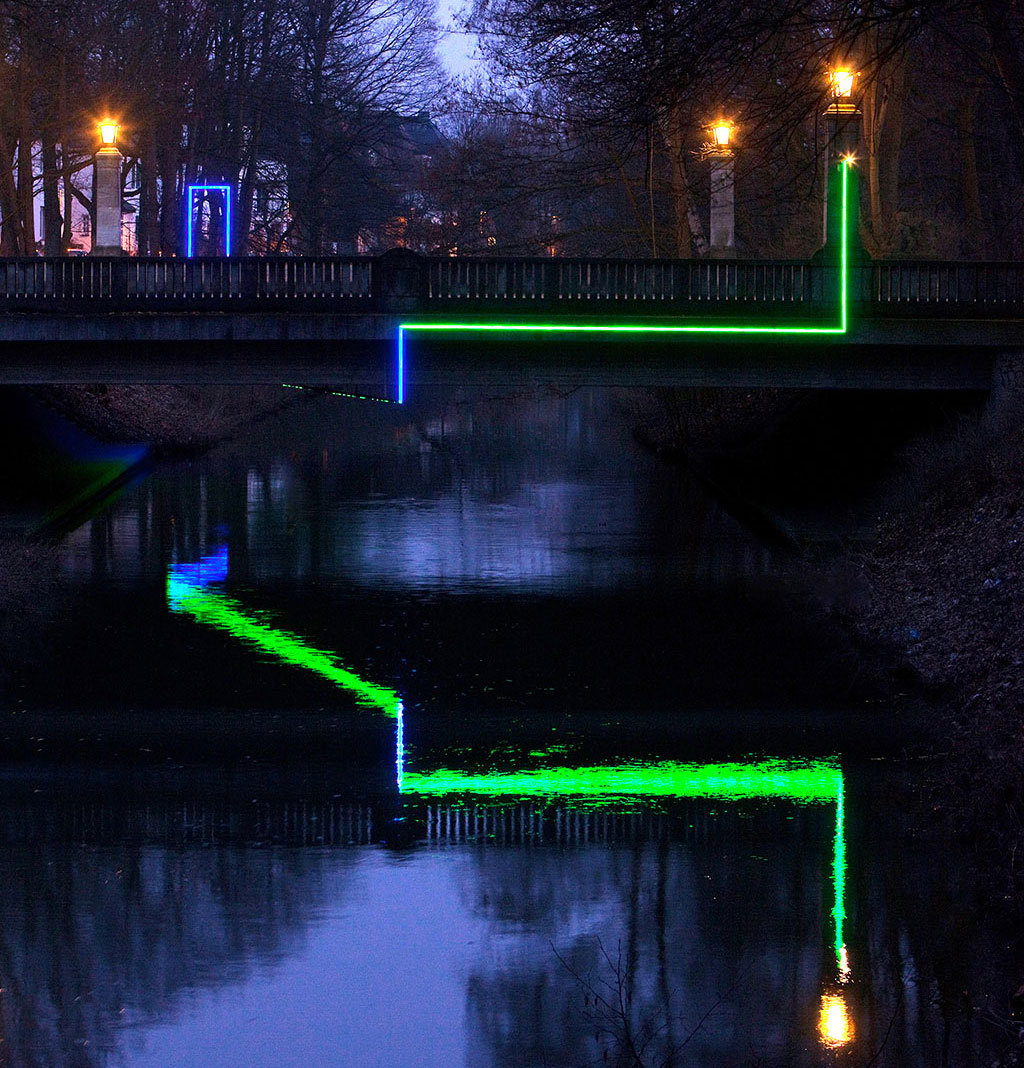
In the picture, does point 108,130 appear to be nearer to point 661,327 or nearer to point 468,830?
point 661,327

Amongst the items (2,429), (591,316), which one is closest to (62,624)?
(591,316)

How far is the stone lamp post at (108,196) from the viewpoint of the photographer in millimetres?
31531

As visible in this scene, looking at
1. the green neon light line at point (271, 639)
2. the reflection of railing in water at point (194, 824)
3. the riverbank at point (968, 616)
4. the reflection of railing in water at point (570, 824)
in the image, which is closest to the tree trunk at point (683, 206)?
the riverbank at point (968, 616)

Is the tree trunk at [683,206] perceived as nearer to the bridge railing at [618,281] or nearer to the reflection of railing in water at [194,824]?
the bridge railing at [618,281]

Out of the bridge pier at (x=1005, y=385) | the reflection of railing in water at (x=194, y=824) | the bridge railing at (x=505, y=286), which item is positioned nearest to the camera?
the reflection of railing in water at (x=194, y=824)

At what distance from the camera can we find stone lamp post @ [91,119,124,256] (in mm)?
31531

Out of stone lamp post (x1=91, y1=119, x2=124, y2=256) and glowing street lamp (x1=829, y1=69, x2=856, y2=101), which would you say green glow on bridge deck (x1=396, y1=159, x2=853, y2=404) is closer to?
glowing street lamp (x1=829, y1=69, x2=856, y2=101)

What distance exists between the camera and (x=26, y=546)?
986 inches

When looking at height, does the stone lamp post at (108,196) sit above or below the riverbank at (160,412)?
above

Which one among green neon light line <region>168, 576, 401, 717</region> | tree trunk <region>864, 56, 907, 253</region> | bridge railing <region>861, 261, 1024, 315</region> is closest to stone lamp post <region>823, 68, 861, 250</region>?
bridge railing <region>861, 261, 1024, 315</region>

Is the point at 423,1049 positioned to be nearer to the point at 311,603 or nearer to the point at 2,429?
the point at 311,603

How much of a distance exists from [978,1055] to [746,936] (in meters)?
1.93

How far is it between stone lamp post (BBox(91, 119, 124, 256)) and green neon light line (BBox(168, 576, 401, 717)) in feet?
33.7

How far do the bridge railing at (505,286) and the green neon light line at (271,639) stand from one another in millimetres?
5514
